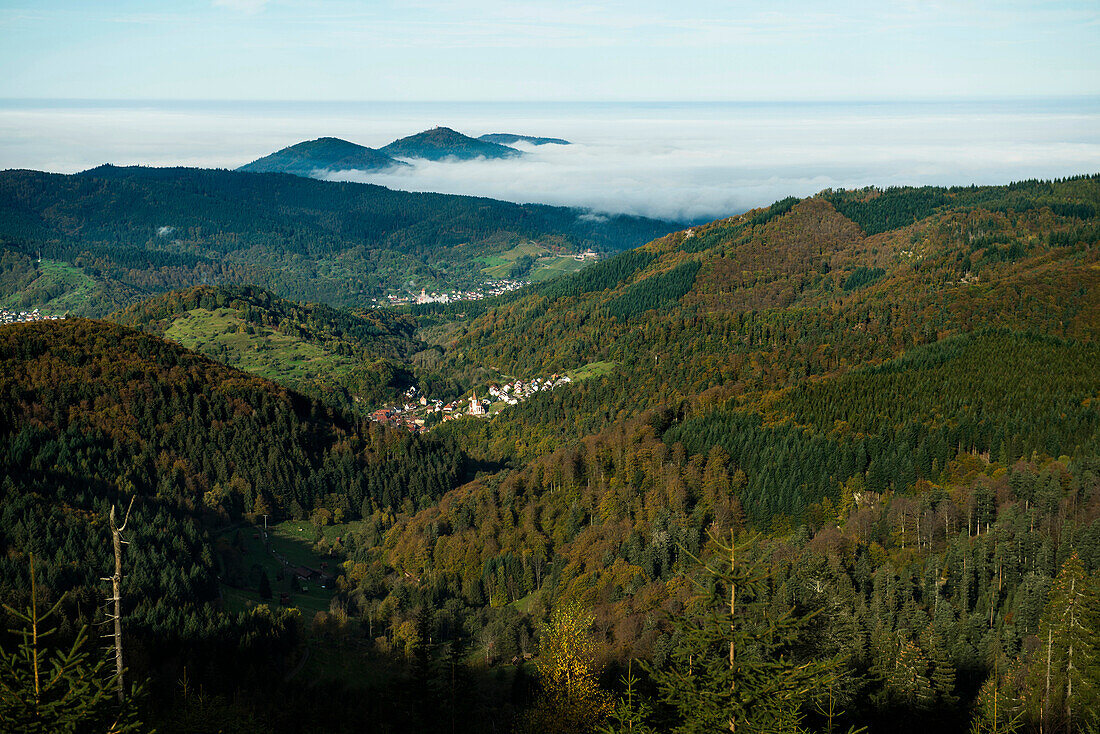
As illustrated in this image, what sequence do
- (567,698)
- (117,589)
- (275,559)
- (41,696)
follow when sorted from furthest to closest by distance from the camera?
1. (275,559)
2. (567,698)
3. (41,696)
4. (117,589)

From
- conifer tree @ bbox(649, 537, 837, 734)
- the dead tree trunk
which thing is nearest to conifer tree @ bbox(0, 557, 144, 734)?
the dead tree trunk

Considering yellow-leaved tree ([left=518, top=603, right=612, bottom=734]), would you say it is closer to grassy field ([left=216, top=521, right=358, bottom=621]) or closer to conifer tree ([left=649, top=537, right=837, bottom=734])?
conifer tree ([left=649, top=537, right=837, bottom=734])

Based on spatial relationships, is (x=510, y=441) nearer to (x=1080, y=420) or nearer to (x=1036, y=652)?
(x=1080, y=420)

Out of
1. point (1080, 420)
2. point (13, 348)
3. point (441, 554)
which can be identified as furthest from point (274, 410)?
point (1080, 420)

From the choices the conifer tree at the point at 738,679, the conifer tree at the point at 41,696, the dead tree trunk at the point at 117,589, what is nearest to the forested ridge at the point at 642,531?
the conifer tree at the point at 738,679

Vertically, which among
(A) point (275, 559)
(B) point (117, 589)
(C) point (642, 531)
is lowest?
(A) point (275, 559)

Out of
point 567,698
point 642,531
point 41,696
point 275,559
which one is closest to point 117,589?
point 41,696

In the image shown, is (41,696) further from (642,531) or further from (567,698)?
(642,531)

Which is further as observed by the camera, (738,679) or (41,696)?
(738,679)
